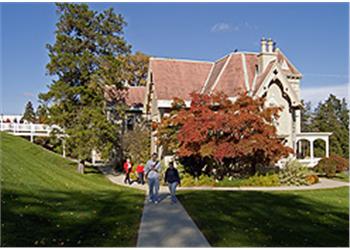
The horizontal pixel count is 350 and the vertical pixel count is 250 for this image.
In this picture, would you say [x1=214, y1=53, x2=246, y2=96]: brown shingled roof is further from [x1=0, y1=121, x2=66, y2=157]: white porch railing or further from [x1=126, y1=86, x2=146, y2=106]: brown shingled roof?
Result: [x1=0, y1=121, x2=66, y2=157]: white porch railing

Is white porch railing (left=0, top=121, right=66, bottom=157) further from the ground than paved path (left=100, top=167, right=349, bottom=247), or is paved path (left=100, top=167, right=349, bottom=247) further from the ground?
white porch railing (left=0, top=121, right=66, bottom=157)

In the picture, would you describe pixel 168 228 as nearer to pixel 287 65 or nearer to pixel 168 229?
pixel 168 229

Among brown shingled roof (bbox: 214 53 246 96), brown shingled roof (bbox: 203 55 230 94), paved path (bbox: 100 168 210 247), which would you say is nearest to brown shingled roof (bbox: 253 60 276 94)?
brown shingled roof (bbox: 214 53 246 96)

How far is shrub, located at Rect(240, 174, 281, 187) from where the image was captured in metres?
22.3

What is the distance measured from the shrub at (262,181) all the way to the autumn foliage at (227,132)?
0.99 m

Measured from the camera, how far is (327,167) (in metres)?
27.7

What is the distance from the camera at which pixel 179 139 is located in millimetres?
22094

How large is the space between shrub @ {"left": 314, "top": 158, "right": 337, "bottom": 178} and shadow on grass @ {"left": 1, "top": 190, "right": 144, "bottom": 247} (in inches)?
729

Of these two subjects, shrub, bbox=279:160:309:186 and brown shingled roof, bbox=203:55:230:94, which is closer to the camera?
shrub, bbox=279:160:309:186

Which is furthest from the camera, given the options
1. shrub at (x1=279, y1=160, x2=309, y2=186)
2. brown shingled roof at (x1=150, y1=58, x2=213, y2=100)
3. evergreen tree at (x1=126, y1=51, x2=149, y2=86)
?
evergreen tree at (x1=126, y1=51, x2=149, y2=86)

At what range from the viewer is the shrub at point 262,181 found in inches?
878

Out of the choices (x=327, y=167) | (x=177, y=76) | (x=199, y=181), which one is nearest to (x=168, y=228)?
(x=199, y=181)

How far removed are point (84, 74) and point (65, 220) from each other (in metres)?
16.9

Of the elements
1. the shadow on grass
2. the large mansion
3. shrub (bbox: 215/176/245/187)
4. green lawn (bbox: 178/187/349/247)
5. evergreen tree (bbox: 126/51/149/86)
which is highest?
evergreen tree (bbox: 126/51/149/86)
